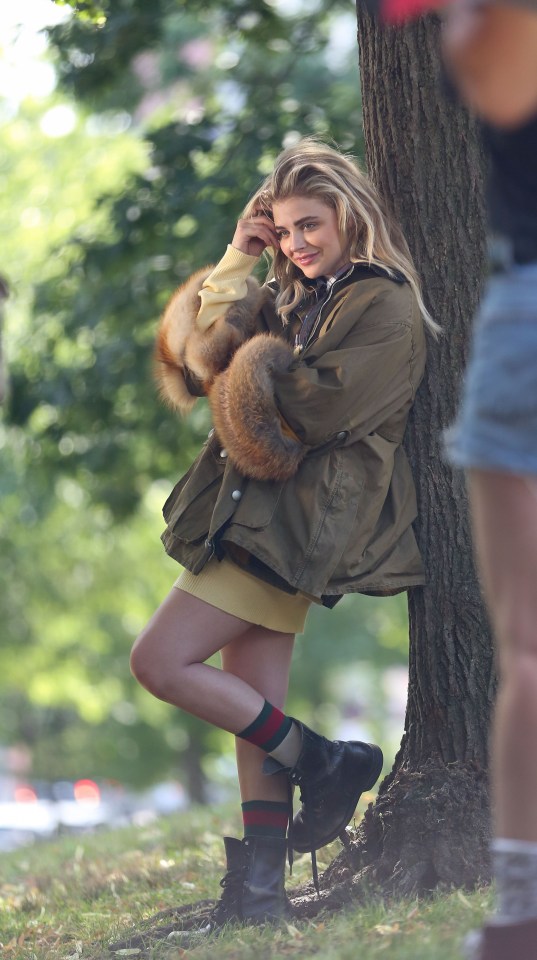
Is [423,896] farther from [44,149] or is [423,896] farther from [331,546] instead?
[44,149]

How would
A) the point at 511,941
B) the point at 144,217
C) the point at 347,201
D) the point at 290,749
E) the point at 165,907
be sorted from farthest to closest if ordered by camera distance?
the point at 144,217, the point at 165,907, the point at 347,201, the point at 290,749, the point at 511,941

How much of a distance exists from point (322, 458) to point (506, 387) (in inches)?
55.3

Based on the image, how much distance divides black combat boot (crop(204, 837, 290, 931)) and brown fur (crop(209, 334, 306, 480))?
1102 millimetres

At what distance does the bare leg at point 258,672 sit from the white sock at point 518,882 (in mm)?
1586

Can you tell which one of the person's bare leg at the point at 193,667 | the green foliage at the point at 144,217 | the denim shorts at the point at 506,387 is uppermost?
the green foliage at the point at 144,217

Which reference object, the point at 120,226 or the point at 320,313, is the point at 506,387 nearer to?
the point at 320,313

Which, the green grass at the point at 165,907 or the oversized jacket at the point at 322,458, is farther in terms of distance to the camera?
the oversized jacket at the point at 322,458

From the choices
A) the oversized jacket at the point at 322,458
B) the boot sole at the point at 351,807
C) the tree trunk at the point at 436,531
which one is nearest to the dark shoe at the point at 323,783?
the boot sole at the point at 351,807

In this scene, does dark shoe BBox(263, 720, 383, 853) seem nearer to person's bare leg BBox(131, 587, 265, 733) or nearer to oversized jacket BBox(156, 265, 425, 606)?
person's bare leg BBox(131, 587, 265, 733)

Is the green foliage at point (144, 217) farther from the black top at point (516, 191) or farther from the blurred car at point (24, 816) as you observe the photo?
the blurred car at point (24, 816)

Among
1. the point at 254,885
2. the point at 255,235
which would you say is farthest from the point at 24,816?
the point at 255,235

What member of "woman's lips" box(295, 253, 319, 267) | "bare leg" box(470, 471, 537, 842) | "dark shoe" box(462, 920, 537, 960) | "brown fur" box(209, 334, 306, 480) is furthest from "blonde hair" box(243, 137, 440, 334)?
"dark shoe" box(462, 920, 537, 960)

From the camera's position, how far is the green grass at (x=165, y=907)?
3.01 metres

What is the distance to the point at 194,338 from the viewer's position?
4.04m
